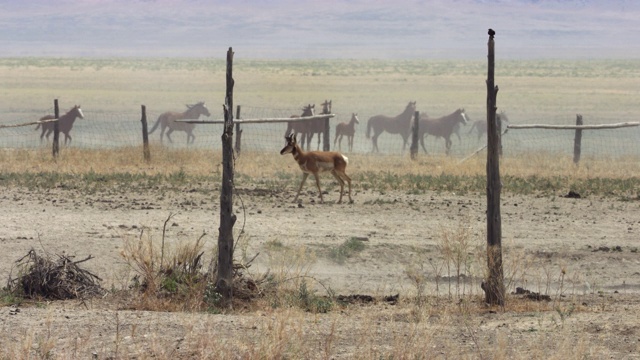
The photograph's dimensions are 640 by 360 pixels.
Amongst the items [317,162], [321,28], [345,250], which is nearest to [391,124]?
[317,162]

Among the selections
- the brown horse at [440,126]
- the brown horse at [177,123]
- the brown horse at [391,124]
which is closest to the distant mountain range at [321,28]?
the brown horse at [177,123]

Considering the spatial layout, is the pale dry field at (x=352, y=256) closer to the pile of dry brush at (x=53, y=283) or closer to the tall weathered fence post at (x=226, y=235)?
the pile of dry brush at (x=53, y=283)

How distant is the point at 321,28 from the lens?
159000mm

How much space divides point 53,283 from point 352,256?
167 inches

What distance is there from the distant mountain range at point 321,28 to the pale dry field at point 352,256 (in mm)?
108208

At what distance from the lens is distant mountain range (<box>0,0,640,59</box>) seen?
460ft

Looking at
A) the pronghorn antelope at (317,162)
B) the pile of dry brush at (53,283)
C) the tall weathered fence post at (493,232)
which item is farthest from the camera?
the pronghorn antelope at (317,162)

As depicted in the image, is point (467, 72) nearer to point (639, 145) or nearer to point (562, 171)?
point (639, 145)

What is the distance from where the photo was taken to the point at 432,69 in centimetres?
9219

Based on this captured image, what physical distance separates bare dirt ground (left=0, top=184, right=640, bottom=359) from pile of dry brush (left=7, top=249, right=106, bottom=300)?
12.9 inches

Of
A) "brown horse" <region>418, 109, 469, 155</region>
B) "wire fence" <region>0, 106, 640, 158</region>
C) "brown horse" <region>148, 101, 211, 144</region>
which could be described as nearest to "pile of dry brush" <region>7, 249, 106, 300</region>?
"wire fence" <region>0, 106, 640, 158</region>

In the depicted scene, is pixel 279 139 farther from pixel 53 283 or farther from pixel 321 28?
pixel 321 28

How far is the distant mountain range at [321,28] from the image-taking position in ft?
460

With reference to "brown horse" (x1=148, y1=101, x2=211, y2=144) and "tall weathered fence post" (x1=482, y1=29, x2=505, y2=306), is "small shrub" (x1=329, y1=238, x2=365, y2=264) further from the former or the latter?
"brown horse" (x1=148, y1=101, x2=211, y2=144)
